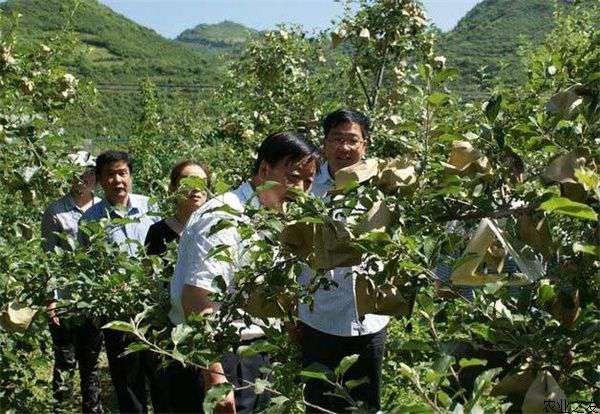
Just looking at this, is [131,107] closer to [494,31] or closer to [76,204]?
[494,31]

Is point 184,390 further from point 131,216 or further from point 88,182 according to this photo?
point 88,182

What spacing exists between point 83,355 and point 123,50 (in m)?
60.1

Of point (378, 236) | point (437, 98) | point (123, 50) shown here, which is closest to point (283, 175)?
point (437, 98)

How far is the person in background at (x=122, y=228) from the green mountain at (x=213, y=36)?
413 ft

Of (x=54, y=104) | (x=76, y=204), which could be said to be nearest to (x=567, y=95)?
(x=54, y=104)

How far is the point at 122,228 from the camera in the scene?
3510mm

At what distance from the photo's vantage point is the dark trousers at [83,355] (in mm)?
3855

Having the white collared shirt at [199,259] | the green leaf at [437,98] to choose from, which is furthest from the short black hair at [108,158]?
the green leaf at [437,98]

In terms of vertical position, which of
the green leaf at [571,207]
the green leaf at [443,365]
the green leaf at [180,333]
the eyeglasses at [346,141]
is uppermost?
the eyeglasses at [346,141]

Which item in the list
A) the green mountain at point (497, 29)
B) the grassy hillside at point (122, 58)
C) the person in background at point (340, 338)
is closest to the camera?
the person in background at point (340, 338)

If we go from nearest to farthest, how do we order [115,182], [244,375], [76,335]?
[244,375], [115,182], [76,335]

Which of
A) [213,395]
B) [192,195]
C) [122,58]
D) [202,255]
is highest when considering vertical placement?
[122,58]

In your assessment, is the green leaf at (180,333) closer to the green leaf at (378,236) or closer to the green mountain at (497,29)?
the green leaf at (378,236)

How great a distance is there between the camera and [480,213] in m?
1.18
